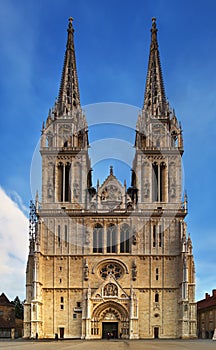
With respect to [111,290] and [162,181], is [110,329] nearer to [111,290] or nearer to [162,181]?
[111,290]

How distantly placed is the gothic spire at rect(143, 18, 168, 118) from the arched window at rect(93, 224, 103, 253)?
666 inches

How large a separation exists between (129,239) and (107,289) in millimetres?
6378

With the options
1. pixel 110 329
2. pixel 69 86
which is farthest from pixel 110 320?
pixel 69 86

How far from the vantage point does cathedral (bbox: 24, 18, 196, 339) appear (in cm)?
6119

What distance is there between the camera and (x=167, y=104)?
237 feet

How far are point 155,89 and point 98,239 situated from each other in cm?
2205

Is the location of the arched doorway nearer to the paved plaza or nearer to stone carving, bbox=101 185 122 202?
stone carving, bbox=101 185 122 202

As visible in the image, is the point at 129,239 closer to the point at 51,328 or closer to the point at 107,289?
the point at 107,289

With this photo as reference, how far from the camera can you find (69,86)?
241 feet

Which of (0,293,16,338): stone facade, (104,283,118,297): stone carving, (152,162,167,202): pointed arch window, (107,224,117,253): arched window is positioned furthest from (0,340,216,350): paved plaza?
(0,293,16,338): stone facade

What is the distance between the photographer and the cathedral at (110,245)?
61.2 m

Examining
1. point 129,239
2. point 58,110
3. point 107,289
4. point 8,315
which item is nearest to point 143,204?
point 129,239

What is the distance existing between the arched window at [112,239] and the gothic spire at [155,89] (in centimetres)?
1638

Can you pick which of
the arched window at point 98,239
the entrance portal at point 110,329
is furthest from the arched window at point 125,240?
the entrance portal at point 110,329
